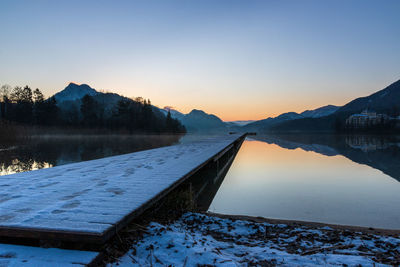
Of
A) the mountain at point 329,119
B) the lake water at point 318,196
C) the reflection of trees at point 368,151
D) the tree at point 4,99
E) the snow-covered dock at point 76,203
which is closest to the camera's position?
the snow-covered dock at point 76,203

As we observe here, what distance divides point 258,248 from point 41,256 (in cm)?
195

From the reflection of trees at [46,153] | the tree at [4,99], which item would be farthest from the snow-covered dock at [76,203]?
the tree at [4,99]

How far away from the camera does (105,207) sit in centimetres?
247

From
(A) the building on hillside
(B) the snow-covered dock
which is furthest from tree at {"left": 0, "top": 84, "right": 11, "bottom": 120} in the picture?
(A) the building on hillside

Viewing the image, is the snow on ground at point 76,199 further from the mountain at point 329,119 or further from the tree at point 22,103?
the mountain at point 329,119

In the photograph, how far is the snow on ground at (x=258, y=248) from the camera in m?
1.93

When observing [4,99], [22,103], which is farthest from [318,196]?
[4,99]

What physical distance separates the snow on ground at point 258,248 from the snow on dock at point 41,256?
0.26 meters

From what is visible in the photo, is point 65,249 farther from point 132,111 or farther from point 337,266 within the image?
point 132,111

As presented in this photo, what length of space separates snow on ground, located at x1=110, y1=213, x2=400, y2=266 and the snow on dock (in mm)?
259

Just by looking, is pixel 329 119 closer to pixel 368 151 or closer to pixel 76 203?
pixel 368 151

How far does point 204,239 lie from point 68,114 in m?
64.5

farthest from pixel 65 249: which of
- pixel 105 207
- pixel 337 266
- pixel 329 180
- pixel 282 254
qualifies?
pixel 329 180

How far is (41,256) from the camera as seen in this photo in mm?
1703
